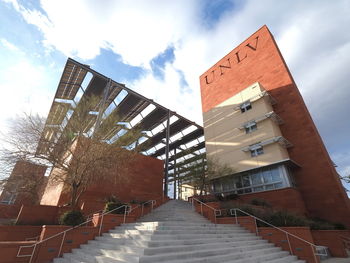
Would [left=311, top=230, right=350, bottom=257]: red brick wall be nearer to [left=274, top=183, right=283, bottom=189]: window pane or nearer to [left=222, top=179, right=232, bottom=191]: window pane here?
[left=274, top=183, right=283, bottom=189]: window pane

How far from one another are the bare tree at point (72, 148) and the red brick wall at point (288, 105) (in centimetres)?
1444

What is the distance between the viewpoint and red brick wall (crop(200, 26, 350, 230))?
12.6 m

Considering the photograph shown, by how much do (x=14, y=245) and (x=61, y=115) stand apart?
6188 mm

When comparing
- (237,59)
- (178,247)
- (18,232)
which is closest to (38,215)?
(18,232)

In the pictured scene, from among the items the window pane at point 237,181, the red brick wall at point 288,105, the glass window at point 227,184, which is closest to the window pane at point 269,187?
the red brick wall at point 288,105

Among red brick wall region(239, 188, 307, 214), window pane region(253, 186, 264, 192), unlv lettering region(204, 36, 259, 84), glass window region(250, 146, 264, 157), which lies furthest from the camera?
unlv lettering region(204, 36, 259, 84)

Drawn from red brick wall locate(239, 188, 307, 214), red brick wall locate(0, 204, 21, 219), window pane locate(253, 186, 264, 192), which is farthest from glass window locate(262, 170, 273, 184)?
red brick wall locate(0, 204, 21, 219)

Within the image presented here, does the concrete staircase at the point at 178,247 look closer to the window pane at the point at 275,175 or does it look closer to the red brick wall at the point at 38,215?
the red brick wall at the point at 38,215

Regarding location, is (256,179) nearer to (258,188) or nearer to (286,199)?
(258,188)

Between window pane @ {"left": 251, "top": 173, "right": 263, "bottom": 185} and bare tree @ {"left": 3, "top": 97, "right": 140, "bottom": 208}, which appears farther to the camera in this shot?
window pane @ {"left": 251, "top": 173, "right": 263, "bottom": 185}

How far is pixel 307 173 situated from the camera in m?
14.0

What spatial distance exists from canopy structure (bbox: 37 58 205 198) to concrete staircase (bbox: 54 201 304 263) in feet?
17.6

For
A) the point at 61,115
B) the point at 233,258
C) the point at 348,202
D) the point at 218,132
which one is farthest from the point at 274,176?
the point at 61,115

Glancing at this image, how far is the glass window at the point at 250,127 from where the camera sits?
56.2 feet
